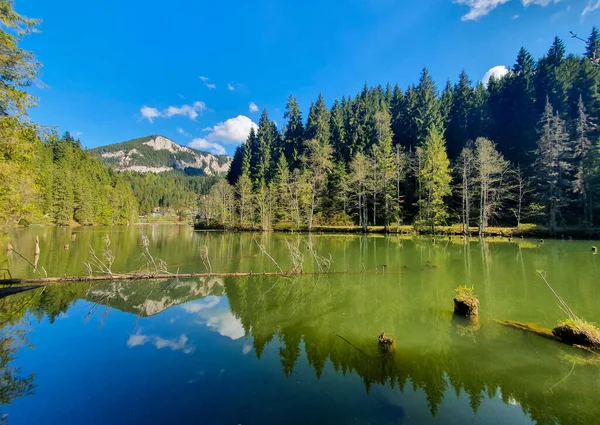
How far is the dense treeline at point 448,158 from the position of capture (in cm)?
3844

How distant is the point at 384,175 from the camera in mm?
47531

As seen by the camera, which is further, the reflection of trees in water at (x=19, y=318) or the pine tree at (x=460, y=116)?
the pine tree at (x=460, y=116)

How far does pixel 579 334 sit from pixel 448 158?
54.3 m

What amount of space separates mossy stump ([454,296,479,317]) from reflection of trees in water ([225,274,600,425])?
1.37 feet

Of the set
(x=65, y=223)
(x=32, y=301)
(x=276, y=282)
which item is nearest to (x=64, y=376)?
(x=32, y=301)

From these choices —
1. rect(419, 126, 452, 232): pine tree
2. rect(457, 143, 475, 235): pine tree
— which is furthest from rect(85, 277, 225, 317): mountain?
rect(457, 143, 475, 235): pine tree

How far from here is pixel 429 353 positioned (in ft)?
22.3

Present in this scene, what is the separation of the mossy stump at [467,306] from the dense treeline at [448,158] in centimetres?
3328

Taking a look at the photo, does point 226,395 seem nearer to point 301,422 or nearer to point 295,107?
point 301,422

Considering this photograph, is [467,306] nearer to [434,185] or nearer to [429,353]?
[429,353]

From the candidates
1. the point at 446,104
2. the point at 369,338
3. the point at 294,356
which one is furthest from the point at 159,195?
the point at 369,338

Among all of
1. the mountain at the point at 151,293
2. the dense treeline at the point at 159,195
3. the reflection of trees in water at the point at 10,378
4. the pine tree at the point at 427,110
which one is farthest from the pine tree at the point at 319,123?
the dense treeline at the point at 159,195

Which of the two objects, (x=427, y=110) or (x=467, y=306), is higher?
(x=427, y=110)

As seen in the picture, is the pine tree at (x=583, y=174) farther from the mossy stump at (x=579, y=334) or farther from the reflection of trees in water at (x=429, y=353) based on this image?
the reflection of trees in water at (x=429, y=353)
